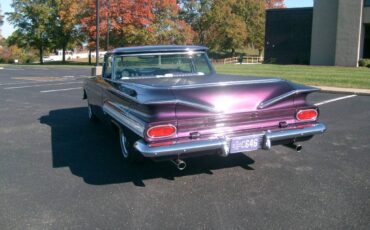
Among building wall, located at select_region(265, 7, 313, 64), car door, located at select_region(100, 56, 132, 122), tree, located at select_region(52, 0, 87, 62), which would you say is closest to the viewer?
car door, located at select_region(100, 56, 132, 122)

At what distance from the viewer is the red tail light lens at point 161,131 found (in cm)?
422

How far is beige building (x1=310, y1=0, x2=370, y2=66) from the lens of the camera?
30.5 meters

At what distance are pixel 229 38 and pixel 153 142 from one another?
172ft

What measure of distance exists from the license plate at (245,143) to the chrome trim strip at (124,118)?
103cm

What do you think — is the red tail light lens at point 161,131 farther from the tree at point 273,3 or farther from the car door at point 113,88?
the tree at point 273,3

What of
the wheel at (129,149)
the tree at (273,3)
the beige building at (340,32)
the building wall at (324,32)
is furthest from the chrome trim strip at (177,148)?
the tree at (273,3)

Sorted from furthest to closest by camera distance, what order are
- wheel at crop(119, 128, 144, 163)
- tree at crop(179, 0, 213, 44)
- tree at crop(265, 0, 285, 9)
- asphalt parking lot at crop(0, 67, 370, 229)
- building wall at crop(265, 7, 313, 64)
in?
tree at crop(265, 0, 285, 9), tree at crop(179, 0, 213, 44), building wall at crop(265, 7, 313, 64), wheel at crop(119, 128, 144, 163), asphalt parking lot at crop(0, 67, 370, 229)

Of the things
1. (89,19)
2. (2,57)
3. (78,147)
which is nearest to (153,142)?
(78,147)

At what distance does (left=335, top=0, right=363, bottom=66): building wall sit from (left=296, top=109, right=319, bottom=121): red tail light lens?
28420 millimetres

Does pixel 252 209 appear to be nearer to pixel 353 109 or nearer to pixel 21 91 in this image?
pixel 353 109

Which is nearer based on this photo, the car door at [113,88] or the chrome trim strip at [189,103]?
the chrome trim strip at [189,103]

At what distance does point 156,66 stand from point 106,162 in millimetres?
1760

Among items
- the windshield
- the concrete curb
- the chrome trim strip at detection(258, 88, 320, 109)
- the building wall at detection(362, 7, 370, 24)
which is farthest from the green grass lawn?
the chrome trim strip at detection(258, 88, 320, 109)

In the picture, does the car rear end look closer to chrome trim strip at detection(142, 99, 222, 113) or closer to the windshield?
chrome trim strip at detection(142, 99, 222, 113)
